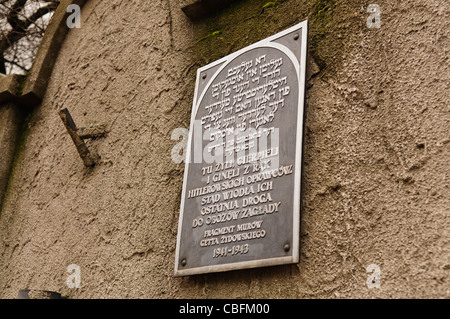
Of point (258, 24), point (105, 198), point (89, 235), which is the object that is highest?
point (258, 24)

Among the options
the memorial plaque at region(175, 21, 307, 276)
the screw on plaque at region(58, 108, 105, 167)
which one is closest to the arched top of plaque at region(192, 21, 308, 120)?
the memorial plaque at region(175, 21, 307, 276)

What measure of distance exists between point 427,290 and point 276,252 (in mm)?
570

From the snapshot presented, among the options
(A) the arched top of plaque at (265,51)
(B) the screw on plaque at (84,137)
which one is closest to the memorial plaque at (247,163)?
(A) the arched top of plaque at (265,51)

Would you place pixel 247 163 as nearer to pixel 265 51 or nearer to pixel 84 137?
pixel 265 51

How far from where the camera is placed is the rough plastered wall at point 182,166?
69.7 inches

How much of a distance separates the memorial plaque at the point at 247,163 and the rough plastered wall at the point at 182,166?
0.09 m

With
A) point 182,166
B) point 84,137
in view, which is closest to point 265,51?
point 182,166

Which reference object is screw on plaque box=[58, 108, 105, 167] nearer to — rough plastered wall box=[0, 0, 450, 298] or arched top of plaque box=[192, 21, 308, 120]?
rough plastered wall box=[0, 0, 450, 298]

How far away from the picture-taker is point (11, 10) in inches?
186

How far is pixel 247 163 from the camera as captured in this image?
2.20 metres

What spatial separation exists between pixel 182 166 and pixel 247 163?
49 cm

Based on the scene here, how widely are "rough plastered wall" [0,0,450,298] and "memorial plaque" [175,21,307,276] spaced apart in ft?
0.29
